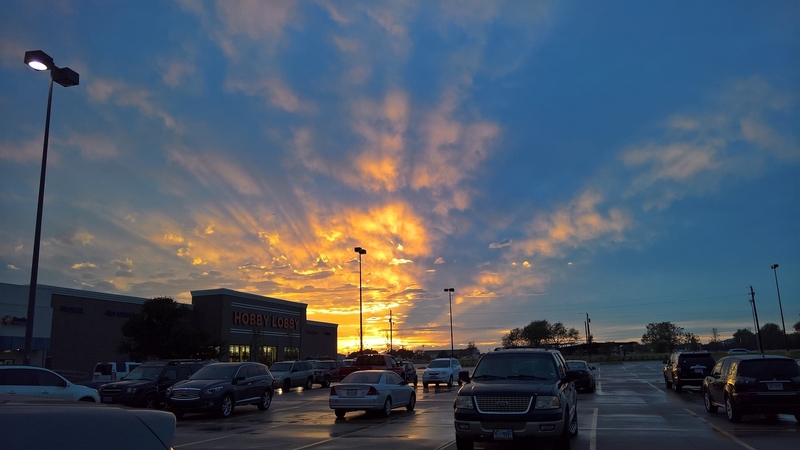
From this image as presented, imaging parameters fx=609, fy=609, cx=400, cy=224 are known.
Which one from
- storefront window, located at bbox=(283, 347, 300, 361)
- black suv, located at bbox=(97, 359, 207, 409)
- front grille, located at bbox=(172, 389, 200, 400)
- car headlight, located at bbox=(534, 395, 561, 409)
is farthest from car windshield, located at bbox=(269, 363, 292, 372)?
storefront window, located at bbox=(283, 347, 300, 361)

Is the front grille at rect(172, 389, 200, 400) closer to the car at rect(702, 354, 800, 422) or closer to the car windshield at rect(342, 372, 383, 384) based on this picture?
the car windshield at rect(342, 372, 383, 384)

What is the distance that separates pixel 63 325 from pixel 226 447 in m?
37.8

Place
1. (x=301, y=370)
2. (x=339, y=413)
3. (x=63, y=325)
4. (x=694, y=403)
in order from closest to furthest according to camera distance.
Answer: (x=339, y=413) → (x=694, y=403) → (x=301, y=370) → (x=63, y=325)

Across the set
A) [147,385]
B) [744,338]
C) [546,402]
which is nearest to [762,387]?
[546,402]

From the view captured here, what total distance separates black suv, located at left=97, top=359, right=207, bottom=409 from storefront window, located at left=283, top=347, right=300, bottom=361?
47.1 meters

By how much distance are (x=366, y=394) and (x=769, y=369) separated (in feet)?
36.8

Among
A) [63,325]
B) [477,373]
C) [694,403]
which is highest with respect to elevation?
[63,325]

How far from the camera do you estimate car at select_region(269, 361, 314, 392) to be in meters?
34.4

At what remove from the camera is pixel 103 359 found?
47.4m

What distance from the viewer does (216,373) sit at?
2147cm


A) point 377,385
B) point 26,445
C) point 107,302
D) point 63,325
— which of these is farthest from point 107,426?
point 107,302

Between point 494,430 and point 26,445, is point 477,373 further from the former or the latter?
point 26,445

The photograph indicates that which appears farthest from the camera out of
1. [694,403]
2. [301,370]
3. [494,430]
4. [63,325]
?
[63,325]

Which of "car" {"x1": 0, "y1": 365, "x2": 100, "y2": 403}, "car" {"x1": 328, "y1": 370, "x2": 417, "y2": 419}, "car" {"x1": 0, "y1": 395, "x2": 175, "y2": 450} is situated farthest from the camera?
"car" {"x1": 328, "y1": 370, "x2": 417, "y2": 419}
